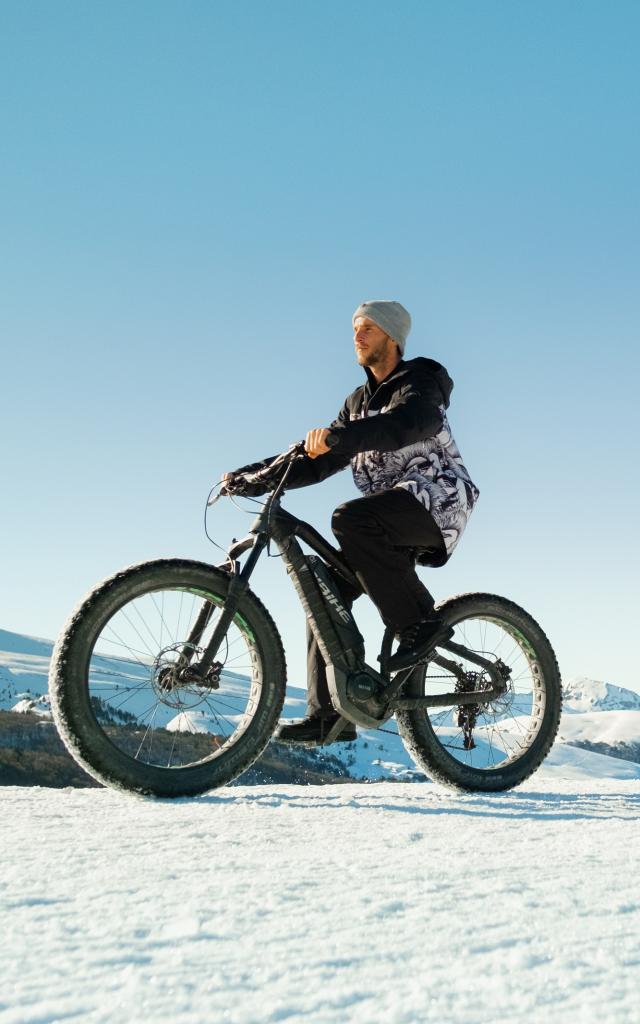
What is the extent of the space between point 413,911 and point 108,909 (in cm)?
64

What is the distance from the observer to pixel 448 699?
15.5ft

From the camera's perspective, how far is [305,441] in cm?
415

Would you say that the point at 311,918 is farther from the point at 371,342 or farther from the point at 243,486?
the point at 371,342

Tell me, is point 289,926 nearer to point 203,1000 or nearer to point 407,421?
point 203,1000

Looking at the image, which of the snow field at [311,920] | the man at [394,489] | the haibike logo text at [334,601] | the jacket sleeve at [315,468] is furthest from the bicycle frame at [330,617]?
the snow field at [311,920]

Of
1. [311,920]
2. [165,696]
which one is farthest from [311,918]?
[165,696]

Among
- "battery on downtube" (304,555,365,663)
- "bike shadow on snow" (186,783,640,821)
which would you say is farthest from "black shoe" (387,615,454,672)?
"bike shadow on snow" (186,783,640,821)

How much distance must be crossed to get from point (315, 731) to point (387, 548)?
3.65 feet

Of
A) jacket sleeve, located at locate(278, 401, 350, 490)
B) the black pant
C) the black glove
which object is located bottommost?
the black pant

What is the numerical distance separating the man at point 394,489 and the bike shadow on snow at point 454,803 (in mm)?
525

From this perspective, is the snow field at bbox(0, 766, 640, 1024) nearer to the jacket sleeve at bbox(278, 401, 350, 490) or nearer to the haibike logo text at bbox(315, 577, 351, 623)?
the haibike logo text at bbox(315, 577, 351, 623)

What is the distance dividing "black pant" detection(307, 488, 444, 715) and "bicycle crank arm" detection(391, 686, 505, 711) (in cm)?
41

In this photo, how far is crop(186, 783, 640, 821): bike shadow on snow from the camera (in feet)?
11.7

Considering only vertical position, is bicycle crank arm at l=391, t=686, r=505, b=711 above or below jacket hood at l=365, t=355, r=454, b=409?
below
